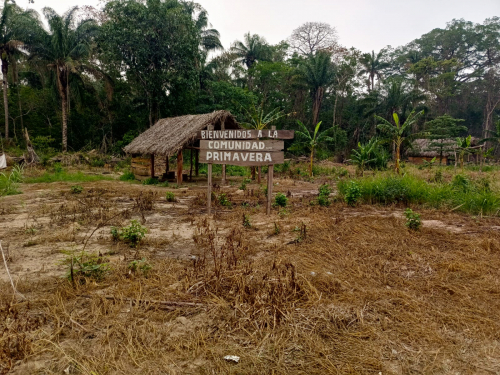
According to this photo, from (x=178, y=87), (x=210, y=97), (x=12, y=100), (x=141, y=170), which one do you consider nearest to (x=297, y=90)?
(x=210, y=97)

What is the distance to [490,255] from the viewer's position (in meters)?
4.57

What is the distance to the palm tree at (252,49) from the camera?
3297 cm

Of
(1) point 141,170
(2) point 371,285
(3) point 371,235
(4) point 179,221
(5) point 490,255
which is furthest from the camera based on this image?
(1) point 141,170

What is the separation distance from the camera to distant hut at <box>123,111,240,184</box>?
1314 centimetres

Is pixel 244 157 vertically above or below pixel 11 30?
below

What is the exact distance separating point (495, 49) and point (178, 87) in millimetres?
36368

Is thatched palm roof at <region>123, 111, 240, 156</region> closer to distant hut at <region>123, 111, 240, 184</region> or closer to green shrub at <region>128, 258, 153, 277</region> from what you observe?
distant hut at <region>123, 111, 240, 184</region>

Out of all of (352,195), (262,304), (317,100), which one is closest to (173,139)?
(352,195)

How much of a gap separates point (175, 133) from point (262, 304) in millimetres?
12112

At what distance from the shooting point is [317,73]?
26234 mm

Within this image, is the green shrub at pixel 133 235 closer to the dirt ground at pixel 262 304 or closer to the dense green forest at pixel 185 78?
the dirt ground at pixel 262 304

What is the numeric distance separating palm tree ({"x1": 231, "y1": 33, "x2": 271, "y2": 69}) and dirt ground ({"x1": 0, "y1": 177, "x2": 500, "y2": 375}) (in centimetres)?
3100

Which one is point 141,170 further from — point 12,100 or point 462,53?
point 462,53

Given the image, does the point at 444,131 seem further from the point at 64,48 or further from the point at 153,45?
the point at 64,48
